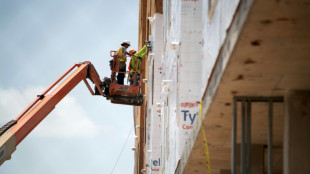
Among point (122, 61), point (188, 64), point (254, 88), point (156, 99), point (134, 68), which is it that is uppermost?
point (122, 61)

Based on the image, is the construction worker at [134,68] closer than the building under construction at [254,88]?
No

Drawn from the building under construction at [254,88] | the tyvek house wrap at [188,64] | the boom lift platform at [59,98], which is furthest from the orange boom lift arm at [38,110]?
the building under construction at [254,88]

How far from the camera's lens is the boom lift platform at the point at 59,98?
19469 millimetres

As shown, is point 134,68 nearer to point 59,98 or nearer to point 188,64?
point 59,98

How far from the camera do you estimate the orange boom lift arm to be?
63.2ft

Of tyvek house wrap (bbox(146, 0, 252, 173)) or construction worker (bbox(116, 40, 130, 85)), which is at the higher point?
construction worker (bbox(116, 40, 130, 85))

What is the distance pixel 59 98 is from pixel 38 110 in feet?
4.69

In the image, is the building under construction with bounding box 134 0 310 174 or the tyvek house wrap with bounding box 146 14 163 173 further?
the tyvek house wrap with bounding box 146 14 163 173

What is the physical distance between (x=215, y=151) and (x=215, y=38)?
3.09m

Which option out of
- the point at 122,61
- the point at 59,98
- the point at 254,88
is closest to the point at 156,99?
the point at 122,61

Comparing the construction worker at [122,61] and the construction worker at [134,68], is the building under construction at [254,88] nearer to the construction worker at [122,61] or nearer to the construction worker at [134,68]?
the construction worker at [134,68]

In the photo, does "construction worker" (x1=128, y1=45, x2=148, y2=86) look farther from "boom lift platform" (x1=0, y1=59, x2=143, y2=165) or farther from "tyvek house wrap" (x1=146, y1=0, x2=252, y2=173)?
"tyvek house wrap" (x1=146, y1=0, x2=252, y2=173)

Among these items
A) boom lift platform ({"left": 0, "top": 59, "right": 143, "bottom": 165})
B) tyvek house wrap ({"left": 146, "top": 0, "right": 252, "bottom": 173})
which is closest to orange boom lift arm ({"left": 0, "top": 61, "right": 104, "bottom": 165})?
boom lift platform ({"left": 0, "top": 59, "right": 143, "bottom": 165})

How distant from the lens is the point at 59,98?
2209 cm
